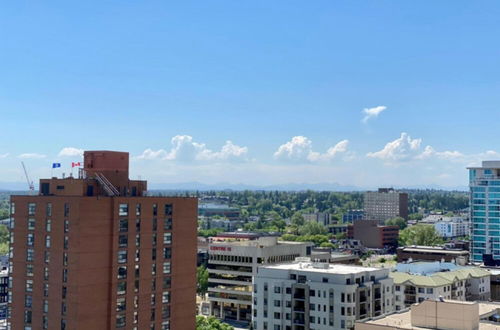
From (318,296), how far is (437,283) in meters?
38.5

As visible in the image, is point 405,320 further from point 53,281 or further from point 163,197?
point 53,281

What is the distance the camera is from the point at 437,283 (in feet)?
428

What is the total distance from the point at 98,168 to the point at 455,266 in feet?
329

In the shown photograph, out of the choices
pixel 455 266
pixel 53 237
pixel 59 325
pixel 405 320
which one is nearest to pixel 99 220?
pixel 53 237

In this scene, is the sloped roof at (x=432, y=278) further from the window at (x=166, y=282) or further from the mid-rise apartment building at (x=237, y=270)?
the window at (x=166, y=282)

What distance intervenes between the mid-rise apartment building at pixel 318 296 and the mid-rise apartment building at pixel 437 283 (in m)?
→ 19.6

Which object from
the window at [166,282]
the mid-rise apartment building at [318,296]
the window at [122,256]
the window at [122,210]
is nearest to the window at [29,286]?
the window at [122,256]

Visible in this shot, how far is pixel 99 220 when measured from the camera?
261 feet

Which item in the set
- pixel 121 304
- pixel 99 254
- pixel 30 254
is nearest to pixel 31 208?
pixel 30 254

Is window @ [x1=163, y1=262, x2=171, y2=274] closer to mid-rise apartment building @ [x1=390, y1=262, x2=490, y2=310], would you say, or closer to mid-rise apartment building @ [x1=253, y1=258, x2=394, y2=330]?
mid-rise apartment building @ [x1=253, y1=258, x2=394, y2=330]

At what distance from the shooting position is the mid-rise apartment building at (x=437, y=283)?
130 m

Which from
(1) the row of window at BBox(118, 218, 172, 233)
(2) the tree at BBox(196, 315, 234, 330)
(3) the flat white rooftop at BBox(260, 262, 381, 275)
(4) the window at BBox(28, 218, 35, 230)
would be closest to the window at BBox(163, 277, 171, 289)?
(1) the row of window at BBox(118, 218, 172, 233)

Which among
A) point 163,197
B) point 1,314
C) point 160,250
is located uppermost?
point 163,197

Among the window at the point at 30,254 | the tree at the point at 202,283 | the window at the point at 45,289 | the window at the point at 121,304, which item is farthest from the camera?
the tree at the point at 202,283
